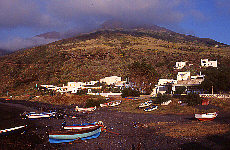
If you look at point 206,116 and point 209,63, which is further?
point 209,63

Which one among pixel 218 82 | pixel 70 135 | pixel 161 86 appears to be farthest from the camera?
pixel 161 86

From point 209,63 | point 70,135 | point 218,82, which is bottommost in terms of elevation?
point 70,135

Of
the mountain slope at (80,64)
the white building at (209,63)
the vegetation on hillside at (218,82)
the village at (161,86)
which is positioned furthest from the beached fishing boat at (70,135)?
the white building at (209,63)

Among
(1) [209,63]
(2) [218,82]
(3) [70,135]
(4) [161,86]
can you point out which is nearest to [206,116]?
(3) [70,135]

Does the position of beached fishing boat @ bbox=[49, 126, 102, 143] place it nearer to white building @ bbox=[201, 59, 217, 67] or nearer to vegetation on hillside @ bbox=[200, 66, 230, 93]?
vegetation on hillside @ bbox=[200, 66, 230, 93]

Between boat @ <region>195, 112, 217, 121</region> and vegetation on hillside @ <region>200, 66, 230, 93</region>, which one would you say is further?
vegetation on hillside @ <region>200, 66, 230, 93</region>

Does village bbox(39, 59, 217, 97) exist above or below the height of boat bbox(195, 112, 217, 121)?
above

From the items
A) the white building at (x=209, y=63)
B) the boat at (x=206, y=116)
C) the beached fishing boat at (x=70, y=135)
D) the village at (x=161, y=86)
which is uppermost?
the white building at (x=209, y=63)

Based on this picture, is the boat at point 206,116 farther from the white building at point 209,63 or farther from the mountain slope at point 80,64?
the white building at point 209,63

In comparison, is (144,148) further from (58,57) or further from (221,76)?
(58,57)

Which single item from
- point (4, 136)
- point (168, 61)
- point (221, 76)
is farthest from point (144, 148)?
point (168, 61)

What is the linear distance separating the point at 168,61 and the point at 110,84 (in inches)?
1487

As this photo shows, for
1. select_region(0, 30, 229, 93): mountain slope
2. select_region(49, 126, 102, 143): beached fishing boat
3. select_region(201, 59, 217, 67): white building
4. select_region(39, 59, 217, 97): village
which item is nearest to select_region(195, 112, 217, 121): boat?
select_region(49, 126, 102, 143): beached fishing boat

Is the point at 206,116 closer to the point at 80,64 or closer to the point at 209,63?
the point at 209,63
